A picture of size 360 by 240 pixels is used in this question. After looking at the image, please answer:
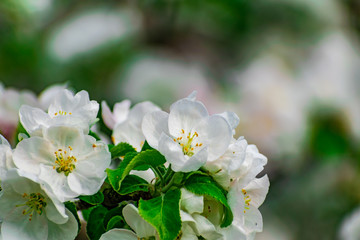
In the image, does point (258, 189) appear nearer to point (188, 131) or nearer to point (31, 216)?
point (188, 131)

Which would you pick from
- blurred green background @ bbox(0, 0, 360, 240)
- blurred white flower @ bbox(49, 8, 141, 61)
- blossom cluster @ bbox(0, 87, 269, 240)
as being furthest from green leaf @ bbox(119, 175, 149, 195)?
blurred white flower @ bbox(49, 8, 141, 61)

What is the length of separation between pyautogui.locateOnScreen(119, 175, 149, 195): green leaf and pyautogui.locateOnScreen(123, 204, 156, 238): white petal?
1 cm

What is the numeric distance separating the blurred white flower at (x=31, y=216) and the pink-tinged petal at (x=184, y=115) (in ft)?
0.35

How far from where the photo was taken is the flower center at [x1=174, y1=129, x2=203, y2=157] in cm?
53

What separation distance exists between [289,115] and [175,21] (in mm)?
632

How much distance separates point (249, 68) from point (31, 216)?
147 centimetres

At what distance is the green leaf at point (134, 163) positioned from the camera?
20.1 inches

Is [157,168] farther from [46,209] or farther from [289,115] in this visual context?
[289,115]

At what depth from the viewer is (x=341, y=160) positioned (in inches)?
67.7


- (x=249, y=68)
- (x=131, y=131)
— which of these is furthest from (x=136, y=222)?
(x=249, y=68)

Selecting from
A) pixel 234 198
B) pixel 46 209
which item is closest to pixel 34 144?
pixel 46 209

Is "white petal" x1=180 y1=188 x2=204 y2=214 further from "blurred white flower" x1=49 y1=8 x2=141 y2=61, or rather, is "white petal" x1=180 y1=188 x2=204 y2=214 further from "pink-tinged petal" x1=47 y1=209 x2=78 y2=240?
"blurred white flower" x1=49 y1=8 x2=141 y2=61

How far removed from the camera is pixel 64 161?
20.7 inches

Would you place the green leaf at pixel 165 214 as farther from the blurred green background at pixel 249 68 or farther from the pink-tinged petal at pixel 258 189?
the blurred green background at pixel 249 68
